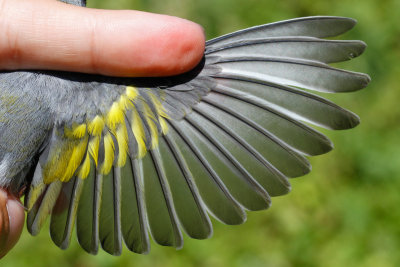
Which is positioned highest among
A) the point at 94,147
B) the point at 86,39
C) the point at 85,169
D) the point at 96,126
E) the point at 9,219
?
the point at 86,39

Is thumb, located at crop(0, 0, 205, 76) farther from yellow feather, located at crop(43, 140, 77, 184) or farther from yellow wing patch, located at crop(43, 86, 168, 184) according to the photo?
yellow feather, located at crop(43, 140, 77, 184)

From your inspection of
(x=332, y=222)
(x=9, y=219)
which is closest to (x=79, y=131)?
(x=9, y=219)

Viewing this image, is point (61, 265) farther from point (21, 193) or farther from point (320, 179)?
point (320, 179)

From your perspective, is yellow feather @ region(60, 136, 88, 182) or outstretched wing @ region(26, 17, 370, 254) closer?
outstretched wing @ region(26, 17, 370, 254)

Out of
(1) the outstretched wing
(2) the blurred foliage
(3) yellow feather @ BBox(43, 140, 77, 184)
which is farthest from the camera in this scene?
(2) the blurred foliage

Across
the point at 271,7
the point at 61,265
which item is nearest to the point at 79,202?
the point at 61,265

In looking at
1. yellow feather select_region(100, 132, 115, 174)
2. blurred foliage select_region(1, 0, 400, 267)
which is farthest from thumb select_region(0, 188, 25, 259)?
blurred foliage select_region(1, 0, 400, 267)

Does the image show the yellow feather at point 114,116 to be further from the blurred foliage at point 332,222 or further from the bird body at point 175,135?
the blurred foliage at point 332,222

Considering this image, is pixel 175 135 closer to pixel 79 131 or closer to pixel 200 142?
pixel 200 142
